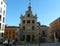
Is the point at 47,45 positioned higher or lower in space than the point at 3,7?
lower

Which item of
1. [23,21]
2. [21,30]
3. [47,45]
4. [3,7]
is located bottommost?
[47,45]

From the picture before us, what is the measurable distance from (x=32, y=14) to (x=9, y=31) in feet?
53.1

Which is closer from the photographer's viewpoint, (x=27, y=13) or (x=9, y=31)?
(x=27, y=13)

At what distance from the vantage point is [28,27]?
5909cm

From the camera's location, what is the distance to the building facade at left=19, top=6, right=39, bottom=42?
58.4 meters

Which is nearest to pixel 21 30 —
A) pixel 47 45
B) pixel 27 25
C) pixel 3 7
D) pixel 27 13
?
pixel 27 25

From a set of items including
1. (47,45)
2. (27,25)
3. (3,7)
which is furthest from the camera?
(27,25)

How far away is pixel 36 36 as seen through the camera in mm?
58594

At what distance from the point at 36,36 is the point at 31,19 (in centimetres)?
699

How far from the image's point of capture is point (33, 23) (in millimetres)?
59250

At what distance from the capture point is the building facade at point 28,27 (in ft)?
192

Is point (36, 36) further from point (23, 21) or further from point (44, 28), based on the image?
point (44, 28)

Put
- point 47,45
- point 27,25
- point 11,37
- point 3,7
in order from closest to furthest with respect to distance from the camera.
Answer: point 47,45 → point 3,7 → point 27,25 → point 11,37

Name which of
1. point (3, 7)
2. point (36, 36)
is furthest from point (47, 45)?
point (3, 7)
